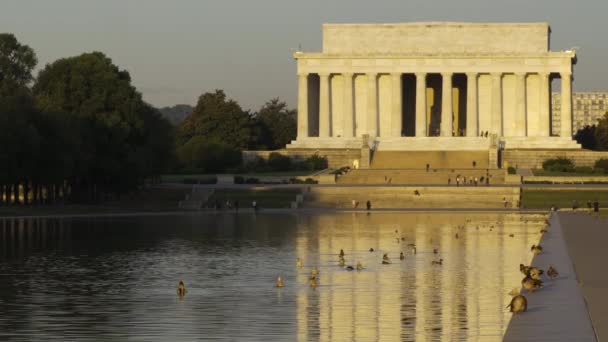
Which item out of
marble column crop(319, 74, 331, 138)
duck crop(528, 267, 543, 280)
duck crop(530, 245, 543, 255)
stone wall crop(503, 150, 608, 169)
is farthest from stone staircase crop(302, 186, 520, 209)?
duck crop(528, 267, 543, 280)

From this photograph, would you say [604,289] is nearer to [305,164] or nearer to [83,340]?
[83,340]

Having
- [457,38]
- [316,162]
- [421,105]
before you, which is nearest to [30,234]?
[316,162]

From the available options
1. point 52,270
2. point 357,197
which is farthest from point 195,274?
point 357,197

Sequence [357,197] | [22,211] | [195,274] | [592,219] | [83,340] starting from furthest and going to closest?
[357,197] < [22,211] < [592,219] < [195,274] < [83,340]

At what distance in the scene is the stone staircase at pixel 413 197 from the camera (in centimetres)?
9506

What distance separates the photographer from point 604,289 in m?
34.1

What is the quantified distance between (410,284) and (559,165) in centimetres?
8331

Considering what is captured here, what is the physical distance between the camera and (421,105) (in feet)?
452

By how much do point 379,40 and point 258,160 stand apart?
63.2 ft

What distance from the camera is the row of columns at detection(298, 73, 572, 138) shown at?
13650 centimetres

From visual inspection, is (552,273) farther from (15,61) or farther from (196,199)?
(15,61)

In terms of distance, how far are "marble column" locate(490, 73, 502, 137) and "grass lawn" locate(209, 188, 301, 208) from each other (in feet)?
139

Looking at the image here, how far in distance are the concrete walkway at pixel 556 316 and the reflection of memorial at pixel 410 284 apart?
0.59 m

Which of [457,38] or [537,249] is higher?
[457,38]
